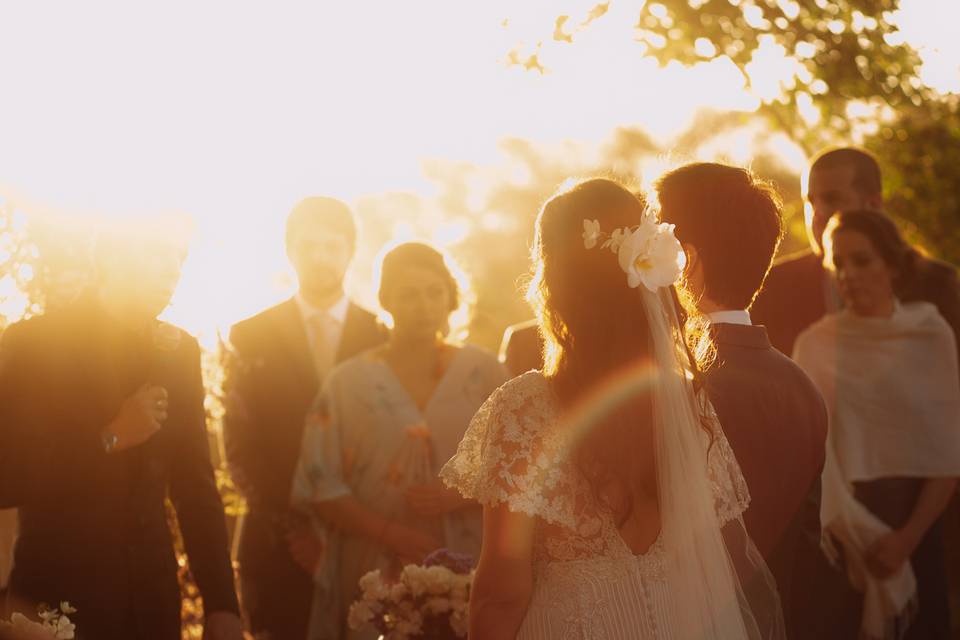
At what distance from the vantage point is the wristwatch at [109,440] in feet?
15.7

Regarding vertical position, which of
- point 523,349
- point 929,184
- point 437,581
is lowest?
point 437,581

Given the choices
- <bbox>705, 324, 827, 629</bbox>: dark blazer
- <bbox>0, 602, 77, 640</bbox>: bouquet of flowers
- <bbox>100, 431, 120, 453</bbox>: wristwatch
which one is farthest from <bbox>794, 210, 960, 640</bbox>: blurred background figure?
<bbox>0, 602, 77, 640</bbox>: bouquet of flowers

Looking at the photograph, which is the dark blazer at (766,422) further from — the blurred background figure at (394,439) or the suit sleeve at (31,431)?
the blurred background figure at (394,439)

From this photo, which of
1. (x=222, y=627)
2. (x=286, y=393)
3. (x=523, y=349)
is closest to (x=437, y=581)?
(x=222, y=627)

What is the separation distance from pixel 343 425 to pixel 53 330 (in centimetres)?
242

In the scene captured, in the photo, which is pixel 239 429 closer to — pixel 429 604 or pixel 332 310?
pixel 332 310

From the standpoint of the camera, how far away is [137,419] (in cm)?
482

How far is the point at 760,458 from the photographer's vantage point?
425 centimetres

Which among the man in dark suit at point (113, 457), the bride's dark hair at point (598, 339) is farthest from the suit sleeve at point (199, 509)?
the bride's dark hair at point (598, 339)

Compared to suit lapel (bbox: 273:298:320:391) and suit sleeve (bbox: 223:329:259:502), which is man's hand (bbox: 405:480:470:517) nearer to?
suit sleeve (bbox: 223:329:259:502)

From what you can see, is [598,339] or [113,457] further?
[113,457]

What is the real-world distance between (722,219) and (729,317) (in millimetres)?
276

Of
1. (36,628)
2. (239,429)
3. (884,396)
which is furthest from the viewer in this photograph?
(239,429)

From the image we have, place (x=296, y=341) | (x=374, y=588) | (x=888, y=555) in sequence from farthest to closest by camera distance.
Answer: (x=296, y=341) < (x=888, y=555) < (x=374, y=588)
